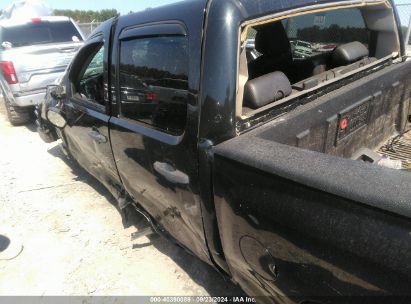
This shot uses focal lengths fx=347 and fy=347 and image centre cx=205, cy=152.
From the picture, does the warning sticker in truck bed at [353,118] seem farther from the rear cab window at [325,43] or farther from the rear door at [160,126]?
the rear door at [160,126]

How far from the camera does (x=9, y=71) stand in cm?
598

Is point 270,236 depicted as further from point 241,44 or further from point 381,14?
point 381,14

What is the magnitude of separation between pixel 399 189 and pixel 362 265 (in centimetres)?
26

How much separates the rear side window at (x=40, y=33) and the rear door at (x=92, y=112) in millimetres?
4284

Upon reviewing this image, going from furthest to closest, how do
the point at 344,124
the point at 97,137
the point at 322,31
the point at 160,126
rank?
1. the point at 322,31
2. the point at 97,137
3. the point at 344,124
4. the point at 160,126

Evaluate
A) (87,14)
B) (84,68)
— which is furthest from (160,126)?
(87,14)

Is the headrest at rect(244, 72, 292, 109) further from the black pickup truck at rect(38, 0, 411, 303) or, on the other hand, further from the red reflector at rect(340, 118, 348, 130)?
the red reflector at rect(340, 118, 348, 130)

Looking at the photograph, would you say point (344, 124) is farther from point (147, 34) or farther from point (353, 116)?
point (147, 34)

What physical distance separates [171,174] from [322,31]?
2022 mm

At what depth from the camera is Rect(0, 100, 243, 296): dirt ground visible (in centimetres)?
261

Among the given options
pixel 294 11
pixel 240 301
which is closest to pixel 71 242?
pixel 240 301

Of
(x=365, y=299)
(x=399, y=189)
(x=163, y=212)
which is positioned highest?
(x=399, y=189)

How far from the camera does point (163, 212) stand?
232 cm

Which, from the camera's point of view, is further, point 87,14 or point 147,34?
point 87,14
